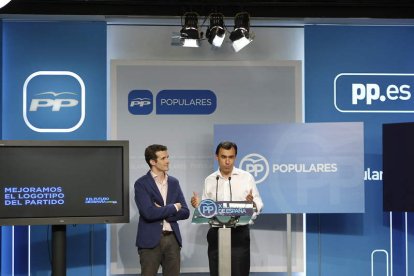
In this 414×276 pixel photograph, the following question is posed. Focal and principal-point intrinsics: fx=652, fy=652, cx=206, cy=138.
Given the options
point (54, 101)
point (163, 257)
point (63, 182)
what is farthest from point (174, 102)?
point (163, 257)

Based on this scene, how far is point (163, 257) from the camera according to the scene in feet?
20.5

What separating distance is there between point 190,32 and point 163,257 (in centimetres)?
236

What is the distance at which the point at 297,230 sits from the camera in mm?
7496

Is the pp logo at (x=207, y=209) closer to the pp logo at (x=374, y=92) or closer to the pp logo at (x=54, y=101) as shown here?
the pp logo at (x=54, y=101)

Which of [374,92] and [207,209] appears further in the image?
[374,92]

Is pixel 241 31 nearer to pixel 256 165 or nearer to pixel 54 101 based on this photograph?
pixel 256 165

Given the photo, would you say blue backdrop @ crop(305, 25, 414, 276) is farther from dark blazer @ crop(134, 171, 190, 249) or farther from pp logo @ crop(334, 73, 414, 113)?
dark blazer @ crop(134, 171, 190, 249)

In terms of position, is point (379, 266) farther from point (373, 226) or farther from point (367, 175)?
point (367, 175)

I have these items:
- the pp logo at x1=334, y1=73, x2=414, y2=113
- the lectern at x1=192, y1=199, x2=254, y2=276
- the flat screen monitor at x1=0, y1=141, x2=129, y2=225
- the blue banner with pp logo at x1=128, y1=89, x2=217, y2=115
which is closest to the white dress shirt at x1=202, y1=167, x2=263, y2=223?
the flat screen monitor at x1=0, y1=141, x2=129, y2=225

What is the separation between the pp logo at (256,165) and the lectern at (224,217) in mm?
1748

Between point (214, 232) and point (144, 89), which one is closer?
point (214, 232)

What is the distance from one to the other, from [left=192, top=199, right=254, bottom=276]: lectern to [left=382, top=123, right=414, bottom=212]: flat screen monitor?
2378mm

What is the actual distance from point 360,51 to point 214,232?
2926 mm

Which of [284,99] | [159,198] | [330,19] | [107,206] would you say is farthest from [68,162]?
[330,19]
